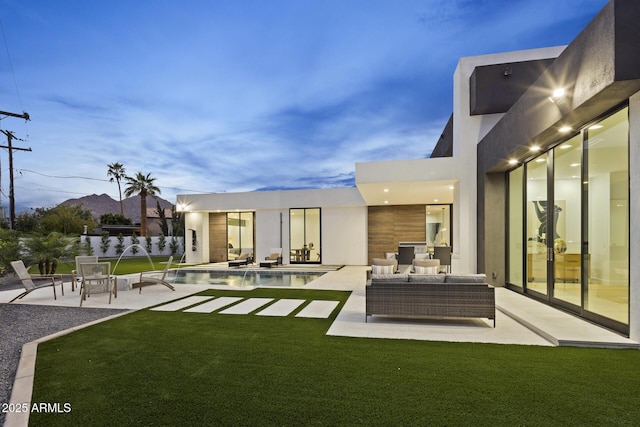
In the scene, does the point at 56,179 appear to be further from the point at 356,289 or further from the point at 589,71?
the point at 589,71

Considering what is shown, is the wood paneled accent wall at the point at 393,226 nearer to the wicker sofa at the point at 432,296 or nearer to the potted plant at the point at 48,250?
the wicker sofa at the point at 432,296

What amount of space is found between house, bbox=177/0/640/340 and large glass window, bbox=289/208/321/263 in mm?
2934

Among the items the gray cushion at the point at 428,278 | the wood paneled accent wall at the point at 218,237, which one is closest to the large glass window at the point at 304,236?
the wood paneled accent wall at the point at 218,237

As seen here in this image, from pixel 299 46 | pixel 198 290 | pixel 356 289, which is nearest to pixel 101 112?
pixel 299 46

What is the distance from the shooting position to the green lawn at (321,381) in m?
2.66

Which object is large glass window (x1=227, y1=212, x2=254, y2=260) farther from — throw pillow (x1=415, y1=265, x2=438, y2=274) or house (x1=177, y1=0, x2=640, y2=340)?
throw pillow (x1=415, y1=265, x2=438, y2=274)

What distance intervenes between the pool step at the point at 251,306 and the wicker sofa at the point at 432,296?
1.16 metres

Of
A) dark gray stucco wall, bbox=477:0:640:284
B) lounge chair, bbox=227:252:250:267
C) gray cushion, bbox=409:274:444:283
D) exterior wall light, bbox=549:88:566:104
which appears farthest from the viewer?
lounge chair, bbox=227:252:250:267

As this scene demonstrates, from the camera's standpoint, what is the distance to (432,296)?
5441mm

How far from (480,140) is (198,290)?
29.8ft

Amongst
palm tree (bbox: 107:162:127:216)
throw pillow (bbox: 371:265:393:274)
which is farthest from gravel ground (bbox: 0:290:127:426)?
palm tree (bbox: 107:162:127:216)

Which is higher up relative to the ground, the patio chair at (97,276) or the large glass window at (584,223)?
the large glass window at (584,223)

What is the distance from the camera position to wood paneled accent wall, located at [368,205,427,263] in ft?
53.8

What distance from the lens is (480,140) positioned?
9.75 meters
